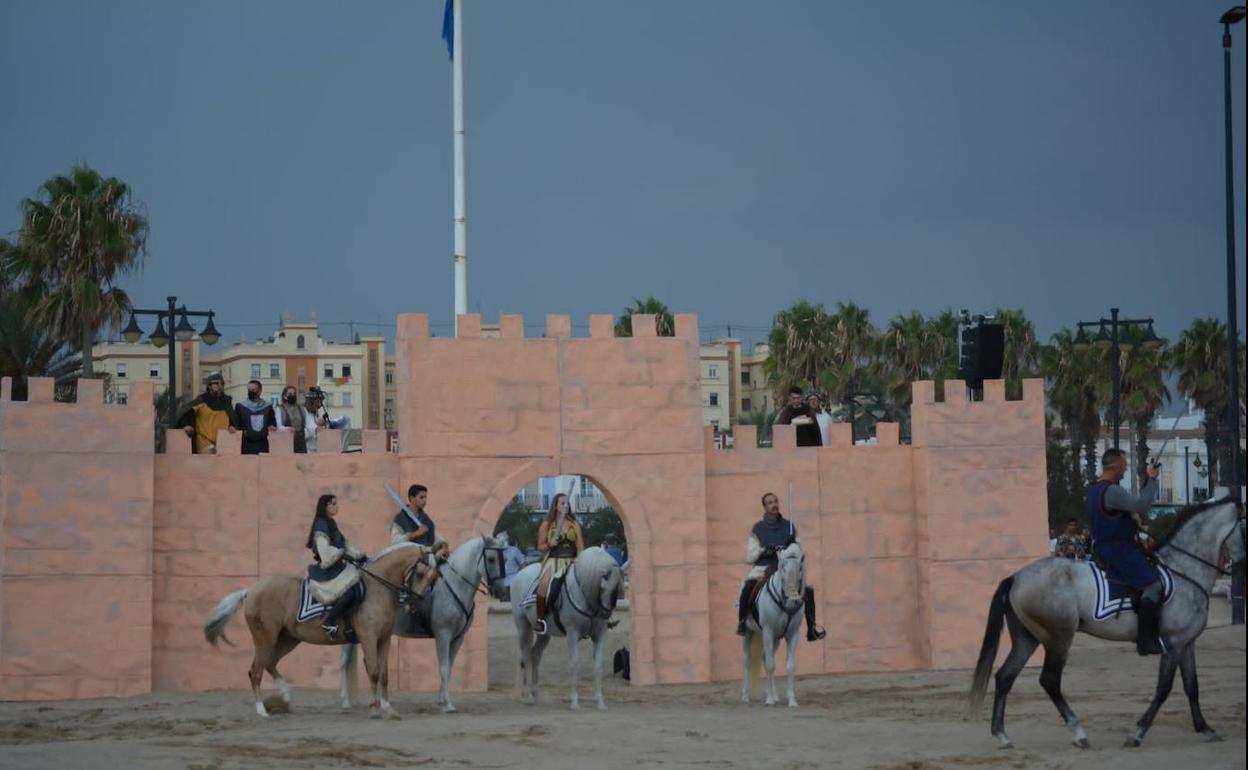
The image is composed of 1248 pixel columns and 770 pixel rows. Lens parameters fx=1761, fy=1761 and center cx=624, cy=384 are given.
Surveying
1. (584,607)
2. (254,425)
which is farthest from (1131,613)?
(254,425)

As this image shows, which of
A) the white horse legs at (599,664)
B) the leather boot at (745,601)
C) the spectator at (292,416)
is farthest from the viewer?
the spectator at (292,416)

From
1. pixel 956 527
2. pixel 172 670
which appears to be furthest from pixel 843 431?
pixel 172 670

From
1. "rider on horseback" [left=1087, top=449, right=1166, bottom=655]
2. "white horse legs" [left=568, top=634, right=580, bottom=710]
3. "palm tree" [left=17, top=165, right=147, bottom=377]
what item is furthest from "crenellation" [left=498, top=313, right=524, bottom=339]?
"palm tree" [left=17, top=165, right=147, bottom=377]

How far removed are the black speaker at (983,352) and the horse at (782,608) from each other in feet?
16.7

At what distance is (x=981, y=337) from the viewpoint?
22.8 metres

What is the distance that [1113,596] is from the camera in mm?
14594

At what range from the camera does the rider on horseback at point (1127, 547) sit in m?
14.4

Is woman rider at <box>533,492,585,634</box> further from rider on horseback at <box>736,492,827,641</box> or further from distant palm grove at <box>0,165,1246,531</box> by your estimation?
distant palm grove at <box>0,165,1246,531</box>

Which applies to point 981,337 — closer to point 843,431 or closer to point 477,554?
point 843,431

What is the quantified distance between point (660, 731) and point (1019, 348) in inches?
1562

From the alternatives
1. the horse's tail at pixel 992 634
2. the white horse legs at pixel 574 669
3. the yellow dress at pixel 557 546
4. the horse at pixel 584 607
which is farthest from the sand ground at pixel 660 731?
the yellow dress at pixel 557 546

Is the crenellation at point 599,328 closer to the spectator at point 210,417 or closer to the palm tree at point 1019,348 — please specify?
the spectator at point 210,417

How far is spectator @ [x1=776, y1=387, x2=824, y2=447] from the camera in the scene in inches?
907

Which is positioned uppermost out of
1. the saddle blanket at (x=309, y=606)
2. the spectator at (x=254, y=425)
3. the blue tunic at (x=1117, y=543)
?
the spectator at (x=254, y=425)
